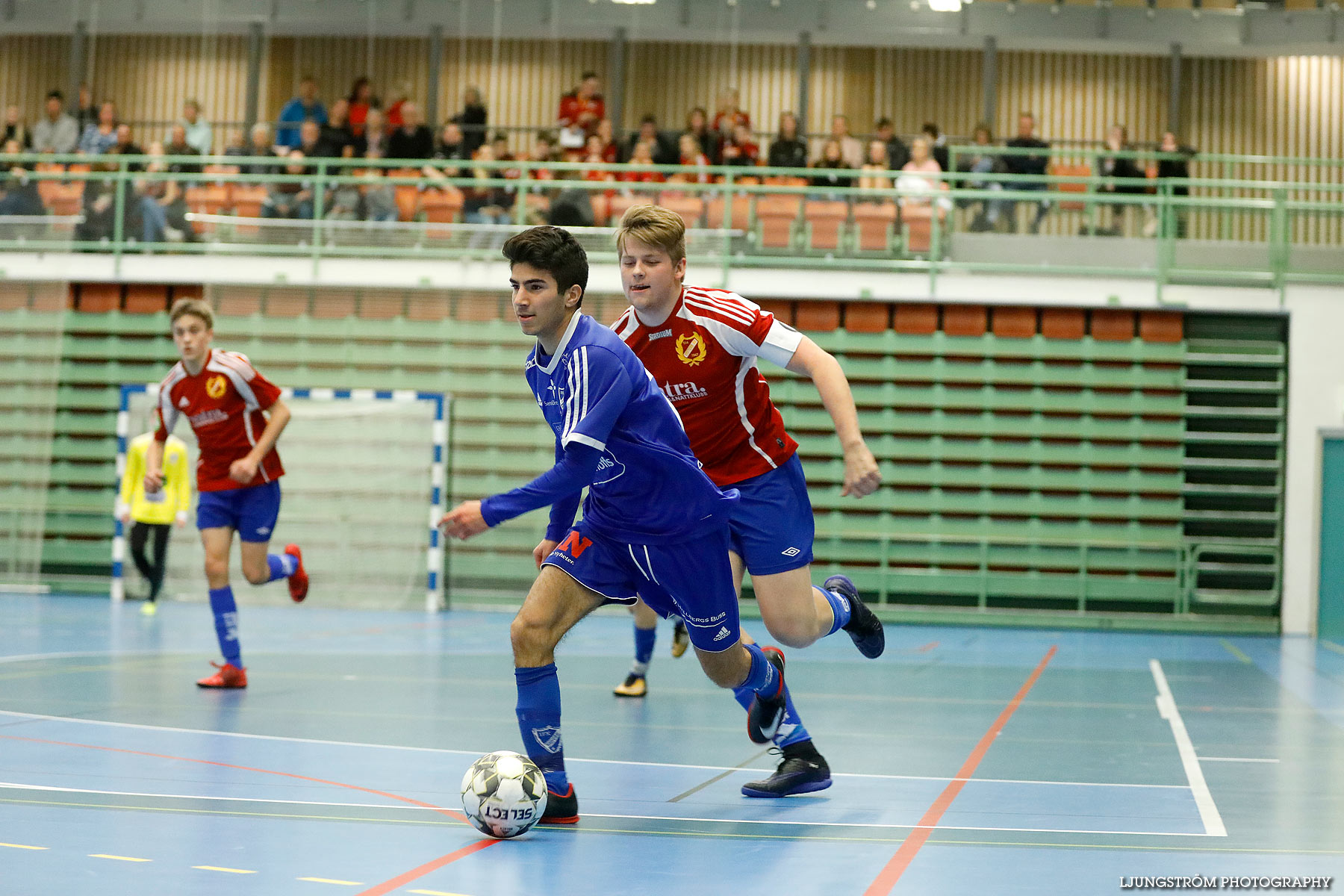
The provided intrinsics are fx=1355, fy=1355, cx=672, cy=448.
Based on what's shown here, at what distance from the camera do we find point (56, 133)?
19.3 metres

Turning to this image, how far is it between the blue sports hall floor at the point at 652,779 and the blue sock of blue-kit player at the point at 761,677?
422 millimetres

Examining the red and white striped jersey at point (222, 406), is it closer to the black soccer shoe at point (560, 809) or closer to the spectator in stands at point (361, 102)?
the black soccer shoe at point (560, 809)

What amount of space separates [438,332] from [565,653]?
6.36 metres

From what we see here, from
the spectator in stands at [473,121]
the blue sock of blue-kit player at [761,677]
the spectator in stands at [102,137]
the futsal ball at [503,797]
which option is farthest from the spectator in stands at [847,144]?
the futsal ball at [503,797]

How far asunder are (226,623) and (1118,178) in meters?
11.5

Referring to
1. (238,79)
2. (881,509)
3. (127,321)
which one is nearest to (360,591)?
(127,321)

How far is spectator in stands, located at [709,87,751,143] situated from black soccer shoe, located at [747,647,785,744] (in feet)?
41.9

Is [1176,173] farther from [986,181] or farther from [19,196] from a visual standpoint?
[19,196]

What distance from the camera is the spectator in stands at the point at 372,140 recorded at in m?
17.3

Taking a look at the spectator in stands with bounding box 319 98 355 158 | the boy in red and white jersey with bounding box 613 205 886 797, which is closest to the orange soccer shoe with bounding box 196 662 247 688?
the boy in red and white jersey with bounding box 613 205 886 797

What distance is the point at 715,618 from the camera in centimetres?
468

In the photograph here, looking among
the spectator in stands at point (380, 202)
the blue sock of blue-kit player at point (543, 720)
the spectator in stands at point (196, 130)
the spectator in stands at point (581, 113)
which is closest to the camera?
the blue sock of blue-kit player at point (543, 720)

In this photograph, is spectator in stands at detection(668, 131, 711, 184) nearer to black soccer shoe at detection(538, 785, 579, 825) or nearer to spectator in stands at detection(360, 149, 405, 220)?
spectator in stands at detection(360, 149, 405, 220)

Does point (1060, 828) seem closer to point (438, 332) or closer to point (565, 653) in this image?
point (565, 653)
